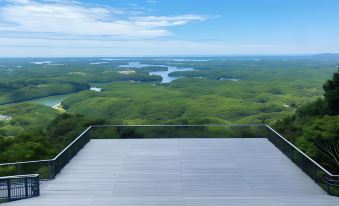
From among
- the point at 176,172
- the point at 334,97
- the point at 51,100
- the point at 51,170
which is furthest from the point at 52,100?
the point at 176,172

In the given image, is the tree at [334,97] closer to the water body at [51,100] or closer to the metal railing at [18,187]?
the metal railing at [18,187]

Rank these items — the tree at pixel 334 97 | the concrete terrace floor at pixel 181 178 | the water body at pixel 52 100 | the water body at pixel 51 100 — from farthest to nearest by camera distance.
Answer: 1. the water body at pixel 51 100
2. the water body at pixel 52 100
3. the tree at pixel 334 97
4. the concrete terrace floor at pixel 181 178

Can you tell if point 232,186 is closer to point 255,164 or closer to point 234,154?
point 255,164

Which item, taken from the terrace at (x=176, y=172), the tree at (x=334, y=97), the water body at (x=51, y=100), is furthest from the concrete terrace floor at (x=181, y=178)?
the water body at (x=51, y=100)

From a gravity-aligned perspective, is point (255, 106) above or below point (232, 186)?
below

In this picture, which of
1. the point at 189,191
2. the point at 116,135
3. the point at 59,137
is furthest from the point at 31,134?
the point at 189,191

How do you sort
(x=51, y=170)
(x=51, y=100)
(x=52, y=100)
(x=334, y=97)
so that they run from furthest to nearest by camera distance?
1. (x=51, y=100)
2. (x=52, y=100)
3. (x=334, y=97)
4. (x=51, y=170)

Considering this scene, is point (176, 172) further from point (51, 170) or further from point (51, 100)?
point (51, 100)
